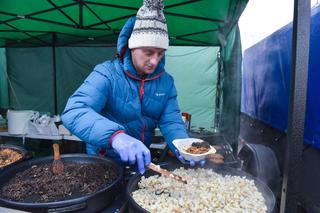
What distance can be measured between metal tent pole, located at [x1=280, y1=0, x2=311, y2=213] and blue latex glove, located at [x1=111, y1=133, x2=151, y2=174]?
0.77 metres

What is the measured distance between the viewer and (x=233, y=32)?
13.2 feet

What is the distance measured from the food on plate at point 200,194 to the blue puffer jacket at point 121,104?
40 cm

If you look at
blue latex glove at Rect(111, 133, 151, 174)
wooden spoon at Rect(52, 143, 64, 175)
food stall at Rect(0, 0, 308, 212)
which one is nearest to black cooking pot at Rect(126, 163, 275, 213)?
food stall at Rect(0, 0, 308, 212)

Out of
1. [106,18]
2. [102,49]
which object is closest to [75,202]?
[106,18]

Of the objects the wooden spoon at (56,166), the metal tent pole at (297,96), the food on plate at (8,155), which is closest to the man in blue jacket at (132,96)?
the wooden spoon at (56,166)

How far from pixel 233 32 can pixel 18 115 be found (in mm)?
4424

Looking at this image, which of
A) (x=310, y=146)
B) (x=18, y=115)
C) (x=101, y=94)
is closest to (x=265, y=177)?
(x=310, y=146)

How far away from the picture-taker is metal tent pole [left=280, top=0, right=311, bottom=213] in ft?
2.55

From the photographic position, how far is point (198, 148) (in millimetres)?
1711

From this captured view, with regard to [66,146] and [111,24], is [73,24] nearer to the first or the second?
[111,24]

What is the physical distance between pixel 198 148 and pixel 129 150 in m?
0.59

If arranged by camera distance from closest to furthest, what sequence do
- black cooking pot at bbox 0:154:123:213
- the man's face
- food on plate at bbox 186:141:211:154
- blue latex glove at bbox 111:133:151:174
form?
1. black cooking pot at bbox 0:154:123:213
2. blue latex glove at bbox 111:133:151:174
3. food on plate at bbox 186:141:211:154
4. the man's face

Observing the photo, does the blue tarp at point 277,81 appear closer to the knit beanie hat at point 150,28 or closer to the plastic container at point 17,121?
the knit beanie hat at point 150,28

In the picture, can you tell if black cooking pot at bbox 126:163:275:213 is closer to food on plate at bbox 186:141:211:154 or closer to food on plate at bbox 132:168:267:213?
food on plate at bbox 132:168:267:213
